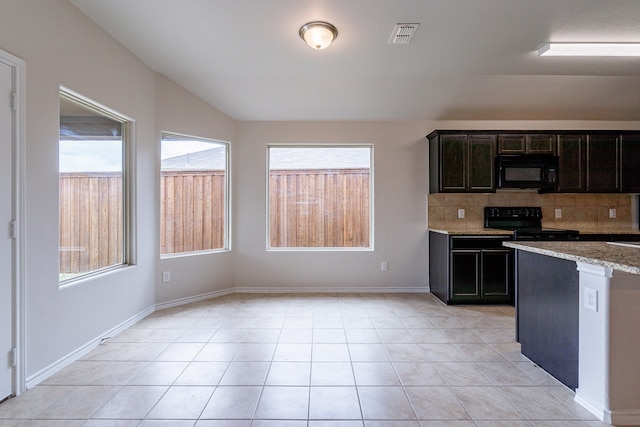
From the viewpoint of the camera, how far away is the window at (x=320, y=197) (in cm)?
435

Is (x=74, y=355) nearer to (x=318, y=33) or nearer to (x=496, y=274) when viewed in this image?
(x=318, y=33)

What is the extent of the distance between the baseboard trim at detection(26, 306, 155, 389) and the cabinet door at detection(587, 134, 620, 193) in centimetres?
551

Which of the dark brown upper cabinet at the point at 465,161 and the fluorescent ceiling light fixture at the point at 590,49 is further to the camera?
the dark brown upper cabinet at the point at 465,161

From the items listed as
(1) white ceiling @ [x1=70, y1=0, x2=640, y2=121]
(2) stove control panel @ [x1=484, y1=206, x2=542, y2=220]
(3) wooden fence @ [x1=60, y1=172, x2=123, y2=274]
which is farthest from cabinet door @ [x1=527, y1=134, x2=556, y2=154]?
(3) wooden fence @ [x1=60, y1=172, x2=123, y2=274]

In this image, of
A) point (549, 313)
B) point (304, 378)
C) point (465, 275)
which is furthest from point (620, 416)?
point (465, 275)

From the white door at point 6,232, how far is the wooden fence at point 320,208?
109 inches

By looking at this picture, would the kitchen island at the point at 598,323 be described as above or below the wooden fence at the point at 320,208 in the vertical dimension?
below

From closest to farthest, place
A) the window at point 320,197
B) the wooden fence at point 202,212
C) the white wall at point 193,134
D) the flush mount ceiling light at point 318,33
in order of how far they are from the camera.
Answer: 1. the flush mount ceiling light at point 318,33
2. the wooden fence at point 202,212
3. the white wall at point 193,134
4. the window at point 320,197

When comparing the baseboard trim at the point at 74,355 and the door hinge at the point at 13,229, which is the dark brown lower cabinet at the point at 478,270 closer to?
the baseboard trim at the point at 74,355

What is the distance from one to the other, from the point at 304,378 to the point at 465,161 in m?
3.19

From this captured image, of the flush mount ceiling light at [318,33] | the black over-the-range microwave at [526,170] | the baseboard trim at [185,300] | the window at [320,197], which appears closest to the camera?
the baseboard trim at [185,300]

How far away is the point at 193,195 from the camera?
12.6ft

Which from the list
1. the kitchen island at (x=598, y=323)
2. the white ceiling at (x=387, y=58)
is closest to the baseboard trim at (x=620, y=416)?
the kitchen island at (x=598, y=323)

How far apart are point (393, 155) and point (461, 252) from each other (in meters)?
1.55
